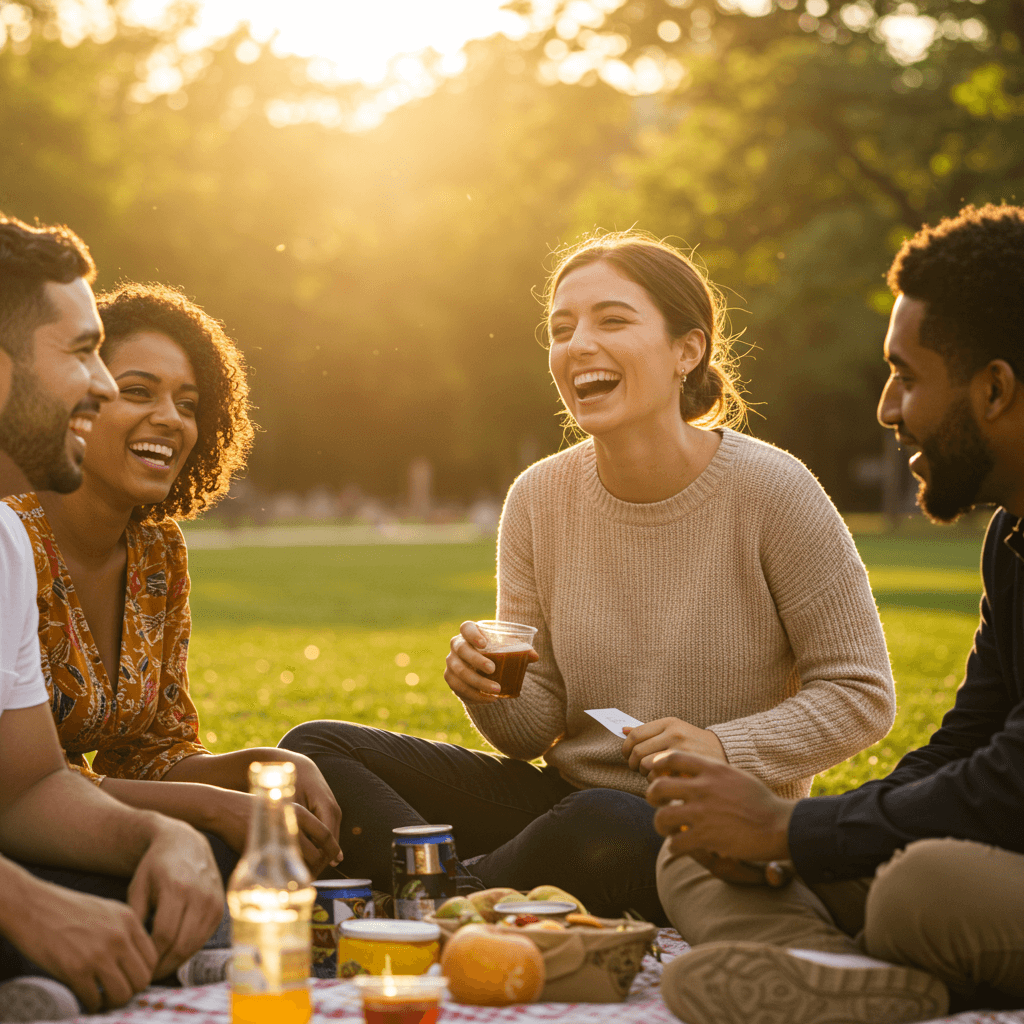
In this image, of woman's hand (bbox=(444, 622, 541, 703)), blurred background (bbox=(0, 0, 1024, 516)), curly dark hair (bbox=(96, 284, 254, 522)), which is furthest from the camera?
blurred background (bbox=(0, 0, 1024, 516))

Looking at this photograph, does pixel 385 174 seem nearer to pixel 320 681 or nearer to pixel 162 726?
pixel 320 681

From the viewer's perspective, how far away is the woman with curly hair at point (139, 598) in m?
3.65

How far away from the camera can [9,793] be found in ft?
9.98

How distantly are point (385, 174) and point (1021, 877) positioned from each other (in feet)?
154

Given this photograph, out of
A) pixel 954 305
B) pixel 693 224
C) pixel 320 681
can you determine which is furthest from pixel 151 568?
pixel 693 224

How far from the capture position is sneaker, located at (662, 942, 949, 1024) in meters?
2.67

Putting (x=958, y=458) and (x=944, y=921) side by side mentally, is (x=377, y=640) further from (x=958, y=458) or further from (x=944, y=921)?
(x=944, y=921)

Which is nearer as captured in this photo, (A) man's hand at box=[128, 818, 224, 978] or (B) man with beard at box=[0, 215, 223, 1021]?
(B) man with beard at box=[0, 215, 223, 1021]

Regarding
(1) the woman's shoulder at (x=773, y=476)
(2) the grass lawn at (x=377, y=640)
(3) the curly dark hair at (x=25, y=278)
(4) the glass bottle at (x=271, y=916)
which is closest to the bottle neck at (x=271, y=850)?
(4) the glass bottle at (x=271, y=916)

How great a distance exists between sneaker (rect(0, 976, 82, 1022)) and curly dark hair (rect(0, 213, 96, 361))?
1520 millimetres

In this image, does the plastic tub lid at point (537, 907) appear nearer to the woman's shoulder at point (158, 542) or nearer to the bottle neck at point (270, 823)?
the bottle neck at point (270, 823)

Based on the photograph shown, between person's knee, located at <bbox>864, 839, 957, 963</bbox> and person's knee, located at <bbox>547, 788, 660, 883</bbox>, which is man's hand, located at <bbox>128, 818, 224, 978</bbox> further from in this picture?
person's knee, located at <bbox>864, 839, 957, 963</bbox>

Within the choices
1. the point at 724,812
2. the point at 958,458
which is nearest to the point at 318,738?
the point at 724,812

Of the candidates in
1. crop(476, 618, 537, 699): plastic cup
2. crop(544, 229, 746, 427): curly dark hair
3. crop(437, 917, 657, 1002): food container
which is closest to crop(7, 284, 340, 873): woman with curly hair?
crop(476, 618, 537, 699): plastic cup
